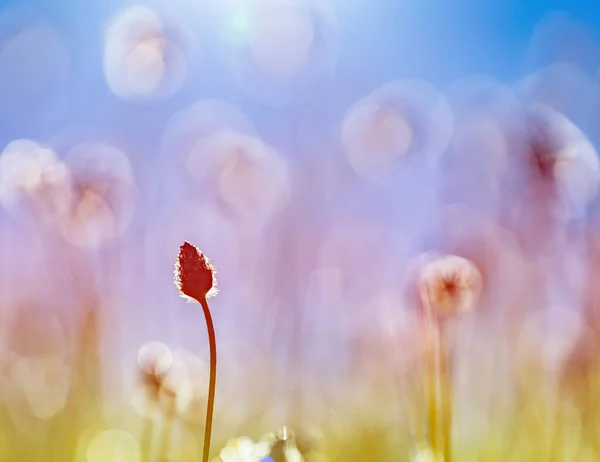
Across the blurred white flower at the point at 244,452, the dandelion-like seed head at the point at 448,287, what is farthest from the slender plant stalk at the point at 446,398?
the blurred white flower at the point at 244,452

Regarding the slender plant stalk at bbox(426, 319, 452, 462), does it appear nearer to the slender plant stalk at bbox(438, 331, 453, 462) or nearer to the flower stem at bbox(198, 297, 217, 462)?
the slender plant stalk at bbox(438, 331, 453, 462)

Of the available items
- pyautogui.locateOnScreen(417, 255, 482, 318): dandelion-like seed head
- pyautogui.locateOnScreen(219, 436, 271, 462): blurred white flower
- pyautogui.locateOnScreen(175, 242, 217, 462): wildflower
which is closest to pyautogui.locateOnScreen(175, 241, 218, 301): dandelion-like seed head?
pyautogui.locateOnScreen(175, 242, 217, 462): wildflower

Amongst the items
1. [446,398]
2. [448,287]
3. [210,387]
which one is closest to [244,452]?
[210,387]

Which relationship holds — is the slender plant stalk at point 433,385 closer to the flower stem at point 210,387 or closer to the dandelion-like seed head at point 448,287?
the dandelion-like seed head at point 448,287

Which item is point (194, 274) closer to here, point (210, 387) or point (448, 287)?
point (210, 387)

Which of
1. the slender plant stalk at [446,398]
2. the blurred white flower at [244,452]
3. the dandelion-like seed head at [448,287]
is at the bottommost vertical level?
the blurred white flower at [244,452]

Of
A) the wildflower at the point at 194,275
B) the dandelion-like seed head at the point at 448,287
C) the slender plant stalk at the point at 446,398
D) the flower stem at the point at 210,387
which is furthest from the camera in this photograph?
the dandelion-like seed head at the point at 448,287

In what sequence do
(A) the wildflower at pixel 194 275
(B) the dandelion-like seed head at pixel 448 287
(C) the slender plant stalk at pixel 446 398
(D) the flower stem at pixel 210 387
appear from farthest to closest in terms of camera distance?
1. (B) the dandelion-like seed head at pixel 448 287
2. (C) the slender plant stalk at pixel 446 398
3. (A) the wildflower at pixel 194 275
4. (D) the flower stem at pixel 210 387
